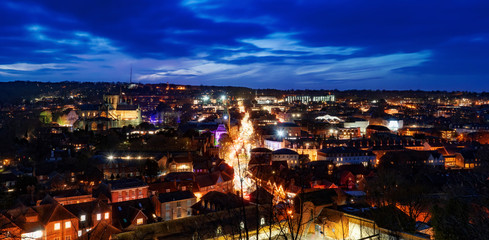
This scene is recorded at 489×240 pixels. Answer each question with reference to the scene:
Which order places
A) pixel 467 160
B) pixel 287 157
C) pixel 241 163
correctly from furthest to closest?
1. pixel 467 160
2. pixel 287 157
3. pixel 241 163

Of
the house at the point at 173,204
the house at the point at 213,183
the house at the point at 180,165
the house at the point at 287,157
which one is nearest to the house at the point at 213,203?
the house at the point at 173,204

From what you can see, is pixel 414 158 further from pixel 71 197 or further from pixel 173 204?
pixel 71 197

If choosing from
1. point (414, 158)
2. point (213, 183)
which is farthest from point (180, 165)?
point (414, 158)

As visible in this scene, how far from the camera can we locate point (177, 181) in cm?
1512

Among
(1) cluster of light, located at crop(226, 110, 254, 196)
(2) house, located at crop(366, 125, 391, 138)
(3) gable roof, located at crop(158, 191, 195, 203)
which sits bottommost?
(1) cluster of light, located at crop(226, 110, 254, 196)

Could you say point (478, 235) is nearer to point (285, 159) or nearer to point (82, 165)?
point (82, 165)

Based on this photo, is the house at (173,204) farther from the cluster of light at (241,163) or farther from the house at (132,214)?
the cluster of light at (241,163)

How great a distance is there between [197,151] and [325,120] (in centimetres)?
3128

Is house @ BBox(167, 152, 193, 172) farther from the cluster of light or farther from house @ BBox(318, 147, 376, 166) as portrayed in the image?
house @ BBox(318, 147, 376, 166)

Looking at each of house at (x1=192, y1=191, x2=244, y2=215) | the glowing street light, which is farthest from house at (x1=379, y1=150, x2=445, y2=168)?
house at (x1=192, y1=191, x2=244, y2=215)

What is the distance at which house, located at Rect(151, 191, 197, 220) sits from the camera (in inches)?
484

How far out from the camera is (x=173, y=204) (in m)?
12.5

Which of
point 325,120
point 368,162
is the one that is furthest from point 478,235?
point 325,120

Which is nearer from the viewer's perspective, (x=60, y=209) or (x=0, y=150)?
(x=60, y=209)
